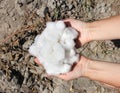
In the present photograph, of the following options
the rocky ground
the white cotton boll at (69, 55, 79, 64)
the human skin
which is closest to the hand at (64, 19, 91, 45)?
the human skin

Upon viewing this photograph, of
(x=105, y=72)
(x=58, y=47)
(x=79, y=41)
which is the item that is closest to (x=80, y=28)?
(x=79, y=41)

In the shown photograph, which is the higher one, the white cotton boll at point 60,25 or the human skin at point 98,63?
the white cotton boll at point 60,25

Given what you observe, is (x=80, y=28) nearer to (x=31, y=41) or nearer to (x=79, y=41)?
(x=79, y=41)

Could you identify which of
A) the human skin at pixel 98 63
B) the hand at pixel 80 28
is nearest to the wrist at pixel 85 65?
the human skin at pixel 98 63

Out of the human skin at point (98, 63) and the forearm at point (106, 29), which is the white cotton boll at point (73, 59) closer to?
the human skin at point (98, 63)

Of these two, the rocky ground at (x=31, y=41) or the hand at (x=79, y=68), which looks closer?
the hand at (x=79, y=68)

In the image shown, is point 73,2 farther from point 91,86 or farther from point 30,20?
point 91,86

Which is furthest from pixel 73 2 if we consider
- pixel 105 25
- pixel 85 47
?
pixel 105 25
